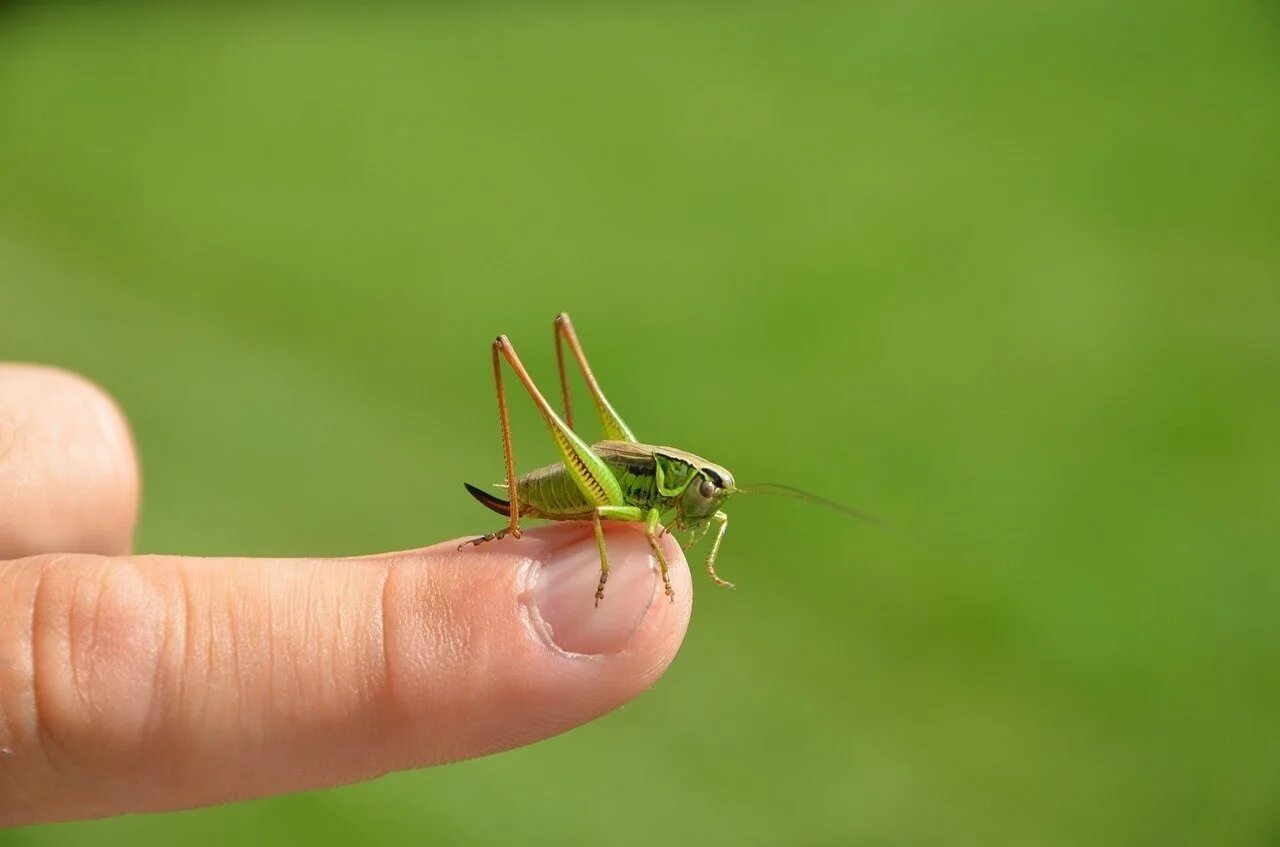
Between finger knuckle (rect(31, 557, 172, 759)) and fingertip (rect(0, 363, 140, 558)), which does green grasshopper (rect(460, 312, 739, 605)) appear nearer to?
finger knuckle (rect(31, 557, 172, 759))

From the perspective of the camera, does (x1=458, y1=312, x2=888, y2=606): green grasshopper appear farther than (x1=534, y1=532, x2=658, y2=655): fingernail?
Yes

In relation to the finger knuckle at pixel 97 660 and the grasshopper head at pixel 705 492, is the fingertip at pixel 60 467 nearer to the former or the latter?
the finger knuckle at pixel 97 660

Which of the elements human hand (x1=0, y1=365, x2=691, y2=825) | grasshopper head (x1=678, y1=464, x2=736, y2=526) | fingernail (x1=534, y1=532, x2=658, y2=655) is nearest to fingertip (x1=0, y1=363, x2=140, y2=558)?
human hand (x1=0, y1=365, x2=691, y2=825)

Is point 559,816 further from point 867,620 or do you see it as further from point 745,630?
point 867,620

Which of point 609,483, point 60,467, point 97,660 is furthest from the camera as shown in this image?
point 60,467

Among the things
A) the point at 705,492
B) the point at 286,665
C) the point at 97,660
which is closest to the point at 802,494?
the point at 705,492

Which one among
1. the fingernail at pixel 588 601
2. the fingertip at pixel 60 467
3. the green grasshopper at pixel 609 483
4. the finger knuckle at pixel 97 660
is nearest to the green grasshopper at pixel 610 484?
→ the green grasshopper at pixel 609 483

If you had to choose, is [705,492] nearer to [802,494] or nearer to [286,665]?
[802,494]

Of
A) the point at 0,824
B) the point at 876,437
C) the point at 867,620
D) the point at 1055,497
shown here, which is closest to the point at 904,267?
the point at 876,437
